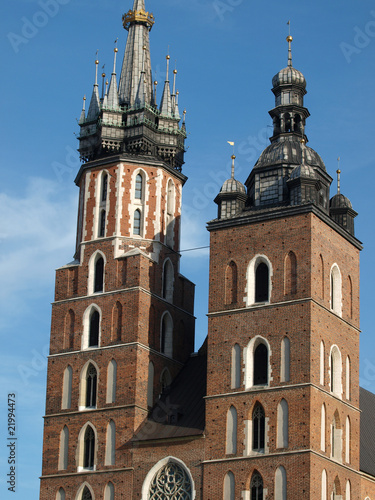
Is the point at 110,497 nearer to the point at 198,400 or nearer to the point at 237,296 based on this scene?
the point at 198,400

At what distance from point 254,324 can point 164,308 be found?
6.73 m

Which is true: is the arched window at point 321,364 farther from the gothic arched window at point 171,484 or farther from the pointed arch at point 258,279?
the gothic arched window at point 171,484

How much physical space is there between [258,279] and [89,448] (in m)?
10.3

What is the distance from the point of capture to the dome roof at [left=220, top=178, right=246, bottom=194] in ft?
178

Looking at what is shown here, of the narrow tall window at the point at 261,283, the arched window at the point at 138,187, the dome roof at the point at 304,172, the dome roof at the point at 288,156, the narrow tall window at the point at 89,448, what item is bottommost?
the narrow tall window at the point at 89,448

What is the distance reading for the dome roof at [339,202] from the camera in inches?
2148

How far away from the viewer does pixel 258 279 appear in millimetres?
A: 51844

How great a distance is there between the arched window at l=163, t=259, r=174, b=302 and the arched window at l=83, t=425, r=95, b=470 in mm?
7341

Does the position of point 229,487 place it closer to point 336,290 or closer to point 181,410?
point 181,410

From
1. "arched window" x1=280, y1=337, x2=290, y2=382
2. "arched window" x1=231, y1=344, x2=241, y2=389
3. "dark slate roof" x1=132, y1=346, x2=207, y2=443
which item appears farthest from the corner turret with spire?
"arched window" x1=280, y1=337, x2=290, y2=382

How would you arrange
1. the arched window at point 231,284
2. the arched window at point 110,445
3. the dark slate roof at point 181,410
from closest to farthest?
the dark slate roof at point 181,410
the arched window at point 231,284
the arched window at point 110,445

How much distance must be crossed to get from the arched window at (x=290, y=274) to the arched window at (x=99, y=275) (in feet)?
30.8

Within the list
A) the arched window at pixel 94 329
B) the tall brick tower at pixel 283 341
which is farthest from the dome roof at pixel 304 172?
the arched window at pixel 94 329

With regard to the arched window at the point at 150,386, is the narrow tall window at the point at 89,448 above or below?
below
